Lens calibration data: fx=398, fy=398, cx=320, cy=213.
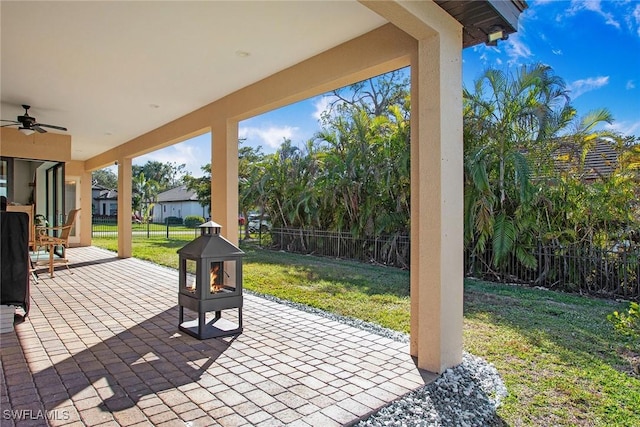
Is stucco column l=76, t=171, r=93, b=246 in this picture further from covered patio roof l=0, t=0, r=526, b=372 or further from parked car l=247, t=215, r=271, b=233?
covered patio roof l=0, t=0, r=526, b=372

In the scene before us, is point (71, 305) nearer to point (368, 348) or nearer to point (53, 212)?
point (368, 348)

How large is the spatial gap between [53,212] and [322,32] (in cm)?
925

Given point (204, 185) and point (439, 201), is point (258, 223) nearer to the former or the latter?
point (204, 185)

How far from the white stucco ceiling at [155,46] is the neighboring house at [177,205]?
30996 mm

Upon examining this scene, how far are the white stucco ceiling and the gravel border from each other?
3208mm

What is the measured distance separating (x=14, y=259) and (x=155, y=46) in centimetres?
291

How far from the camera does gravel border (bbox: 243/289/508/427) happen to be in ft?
8.40

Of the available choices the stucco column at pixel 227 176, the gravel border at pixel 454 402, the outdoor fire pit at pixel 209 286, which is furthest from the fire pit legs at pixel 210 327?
the gravel border at pixel 454 402

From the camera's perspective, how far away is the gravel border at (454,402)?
256 cm

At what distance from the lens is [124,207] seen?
11.1 metres

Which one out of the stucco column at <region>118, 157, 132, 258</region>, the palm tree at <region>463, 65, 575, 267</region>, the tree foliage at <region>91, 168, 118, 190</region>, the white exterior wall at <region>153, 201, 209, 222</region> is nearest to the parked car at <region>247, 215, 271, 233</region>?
the stucco column at <region>118, 157, 132, 258</region>

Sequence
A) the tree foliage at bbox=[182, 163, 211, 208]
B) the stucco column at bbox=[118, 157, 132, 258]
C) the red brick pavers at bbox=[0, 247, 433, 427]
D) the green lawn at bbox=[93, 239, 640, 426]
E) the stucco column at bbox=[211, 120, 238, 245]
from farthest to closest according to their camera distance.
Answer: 1. the tree foliage at bbox=[182, 163, 211, 208]
2. the stucco column at bbox=[118, 157, 132, 258]
3. the stucco column at bbox=[211, 120, 238, 245]
4. the green lawn at bbox=[93, 239, 640, 426]
5. the red brick pavers at bbox=[0, 247, 433, 427]

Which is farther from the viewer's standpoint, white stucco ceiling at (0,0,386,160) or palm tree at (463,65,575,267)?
palm tree at (463,65,575,267)

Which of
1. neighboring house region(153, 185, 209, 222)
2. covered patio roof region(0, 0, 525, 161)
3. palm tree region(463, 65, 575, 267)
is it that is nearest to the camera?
covered patio roof region(0, 0, 525, 161)
